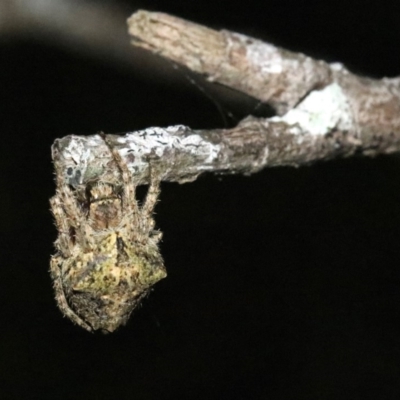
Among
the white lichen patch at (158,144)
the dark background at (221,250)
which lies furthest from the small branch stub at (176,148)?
the dark background at (221,250)

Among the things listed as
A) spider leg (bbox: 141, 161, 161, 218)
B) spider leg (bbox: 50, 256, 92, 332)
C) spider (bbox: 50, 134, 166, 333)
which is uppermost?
spider leg (bbox: 141, 161, 161, 218)

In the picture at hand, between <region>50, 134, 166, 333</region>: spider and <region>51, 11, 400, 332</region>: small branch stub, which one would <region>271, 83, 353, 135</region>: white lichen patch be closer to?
<region>51, 11, 400, 332</region>: small branch stub

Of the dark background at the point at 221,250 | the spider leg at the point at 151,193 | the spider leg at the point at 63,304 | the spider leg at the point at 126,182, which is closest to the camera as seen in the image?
the spider leg at the point at 126,182

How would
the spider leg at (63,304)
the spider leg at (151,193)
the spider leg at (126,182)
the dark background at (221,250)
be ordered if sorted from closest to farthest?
the spider leg at (126,182) → the spider leg at (151,193) → the spider leg at (63,304) → the dark background at (221,250)

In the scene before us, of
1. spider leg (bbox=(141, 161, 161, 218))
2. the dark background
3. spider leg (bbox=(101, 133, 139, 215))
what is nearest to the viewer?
spider leg (bbox=(101, 133, 139, 215))

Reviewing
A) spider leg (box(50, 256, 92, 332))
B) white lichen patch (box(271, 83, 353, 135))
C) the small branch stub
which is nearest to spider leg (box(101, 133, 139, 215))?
the small branch stub

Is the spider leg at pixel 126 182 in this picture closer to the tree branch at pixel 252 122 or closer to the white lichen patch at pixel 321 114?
the tree branch at pixel 252 122
